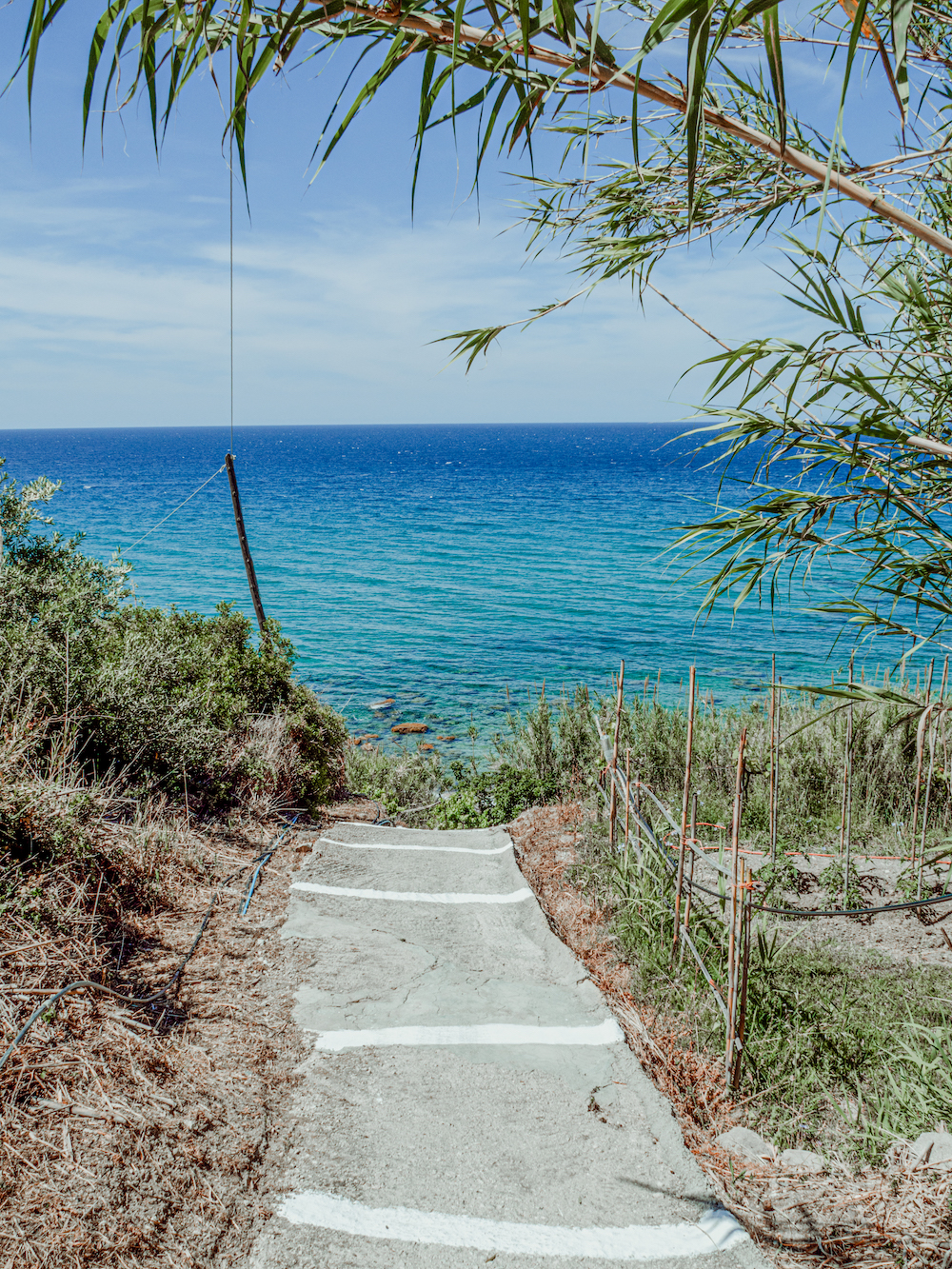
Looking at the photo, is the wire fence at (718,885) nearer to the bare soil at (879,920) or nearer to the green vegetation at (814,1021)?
the green vegetation at (814,1021)

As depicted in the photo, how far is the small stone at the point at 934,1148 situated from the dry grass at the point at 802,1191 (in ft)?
0.10

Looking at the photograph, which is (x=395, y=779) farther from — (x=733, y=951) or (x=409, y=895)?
(x=733, y=951)

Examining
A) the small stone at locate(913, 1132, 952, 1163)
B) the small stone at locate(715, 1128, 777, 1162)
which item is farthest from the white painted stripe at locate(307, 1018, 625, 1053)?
the small stone at locate(913, 1132, 952, 1163)

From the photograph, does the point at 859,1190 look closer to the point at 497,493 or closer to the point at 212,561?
the point at 212,561

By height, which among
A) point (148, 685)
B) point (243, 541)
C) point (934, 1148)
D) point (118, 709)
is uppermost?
point (243, 541)

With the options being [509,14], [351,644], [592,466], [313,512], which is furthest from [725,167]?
[592,466]

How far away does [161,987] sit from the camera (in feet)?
10.8

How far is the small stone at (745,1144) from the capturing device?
9.11 feet

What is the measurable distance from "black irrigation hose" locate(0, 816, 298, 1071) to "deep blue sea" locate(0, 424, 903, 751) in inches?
111

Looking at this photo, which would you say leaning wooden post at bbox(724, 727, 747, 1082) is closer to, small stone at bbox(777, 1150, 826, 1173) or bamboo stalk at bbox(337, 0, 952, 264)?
small stone at bbox(777, 1150, 826, 1173)

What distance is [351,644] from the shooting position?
18922 mm

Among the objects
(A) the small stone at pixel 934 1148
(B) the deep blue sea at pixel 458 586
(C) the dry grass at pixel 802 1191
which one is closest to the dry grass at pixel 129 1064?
(C) the dry grass at pixel 802 1191

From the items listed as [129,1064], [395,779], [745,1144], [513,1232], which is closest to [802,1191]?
[745,1144]

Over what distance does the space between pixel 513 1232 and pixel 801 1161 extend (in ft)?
3.78
